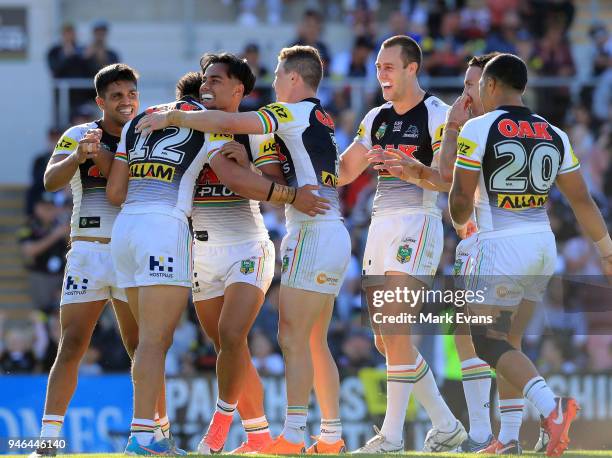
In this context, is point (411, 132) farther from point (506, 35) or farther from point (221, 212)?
point (506, 35)

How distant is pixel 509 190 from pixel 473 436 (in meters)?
2.22

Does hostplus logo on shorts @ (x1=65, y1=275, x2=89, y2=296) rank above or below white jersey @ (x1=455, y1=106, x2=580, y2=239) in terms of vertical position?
below

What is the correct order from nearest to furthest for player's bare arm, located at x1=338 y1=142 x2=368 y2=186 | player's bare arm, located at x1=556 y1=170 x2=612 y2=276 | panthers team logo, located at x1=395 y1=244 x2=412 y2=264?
player's bare arm, located at x1=556 y1=170 x2=612 y2=276
panthers team logo, located at x1=395 y1=244 x2=412 y2=264
player's bare arm, located at x1=338 y1=142 x2=368 y2=186

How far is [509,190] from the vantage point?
28.6 feet

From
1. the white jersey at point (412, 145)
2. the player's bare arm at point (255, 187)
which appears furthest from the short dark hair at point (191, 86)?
the white jersey at point (412, 145)

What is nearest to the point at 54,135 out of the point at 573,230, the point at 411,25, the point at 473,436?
the point at 411,25

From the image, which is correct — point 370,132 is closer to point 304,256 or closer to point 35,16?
point 304,256

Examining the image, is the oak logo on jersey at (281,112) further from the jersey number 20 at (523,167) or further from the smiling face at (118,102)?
the jersey number 20 at (523,167)

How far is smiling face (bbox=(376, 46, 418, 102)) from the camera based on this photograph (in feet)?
32.4

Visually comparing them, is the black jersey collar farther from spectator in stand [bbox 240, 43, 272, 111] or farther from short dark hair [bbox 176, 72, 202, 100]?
spectator in stand [bbox 240, 43, 272, 111]

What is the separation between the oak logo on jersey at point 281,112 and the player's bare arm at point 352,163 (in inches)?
42.3

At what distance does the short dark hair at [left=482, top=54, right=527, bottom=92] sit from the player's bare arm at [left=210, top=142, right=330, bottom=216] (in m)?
1.64

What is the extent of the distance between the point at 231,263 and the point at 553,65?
13398mm

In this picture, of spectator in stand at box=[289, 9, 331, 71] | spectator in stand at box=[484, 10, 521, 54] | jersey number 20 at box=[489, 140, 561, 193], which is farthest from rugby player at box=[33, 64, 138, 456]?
spectator in stand at box=[484, 10, 521, 54]
